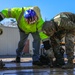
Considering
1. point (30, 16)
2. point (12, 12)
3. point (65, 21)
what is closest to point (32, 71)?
point (65, 21)

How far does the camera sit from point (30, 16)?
19.7ft

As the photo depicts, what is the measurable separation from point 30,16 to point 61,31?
96cm

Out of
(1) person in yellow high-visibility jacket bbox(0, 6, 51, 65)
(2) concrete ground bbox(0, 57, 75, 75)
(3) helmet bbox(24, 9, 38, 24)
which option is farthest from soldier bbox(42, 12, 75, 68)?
(3) helmet bbox(24, 9, 38, 24)

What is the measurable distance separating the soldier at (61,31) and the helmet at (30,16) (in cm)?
81

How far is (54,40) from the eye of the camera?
545cm

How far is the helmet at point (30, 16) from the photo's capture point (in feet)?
19.7

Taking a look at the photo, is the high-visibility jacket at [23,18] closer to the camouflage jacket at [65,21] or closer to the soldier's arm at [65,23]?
the camouflage jacket at [65,21]

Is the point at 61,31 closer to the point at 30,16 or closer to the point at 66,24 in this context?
the point at 66,24

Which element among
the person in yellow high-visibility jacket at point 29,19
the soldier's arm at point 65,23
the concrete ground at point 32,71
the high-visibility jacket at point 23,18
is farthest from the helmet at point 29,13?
the concrete ground at point 32,71

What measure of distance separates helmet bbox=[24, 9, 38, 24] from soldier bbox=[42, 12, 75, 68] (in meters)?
0.81

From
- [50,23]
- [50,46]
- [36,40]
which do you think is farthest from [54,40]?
[36,40]

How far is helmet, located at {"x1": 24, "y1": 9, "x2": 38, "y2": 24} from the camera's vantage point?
6.00 metres

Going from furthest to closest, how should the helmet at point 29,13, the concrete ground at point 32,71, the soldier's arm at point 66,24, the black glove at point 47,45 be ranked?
the helmet at point 29,13 < the black glove at point 47,45 < the soldier's arm at point 66,24 < the concrete ground at point 32,71

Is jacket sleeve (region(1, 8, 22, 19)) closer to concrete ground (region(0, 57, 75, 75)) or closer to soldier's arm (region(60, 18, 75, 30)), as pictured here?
soldier's arm (region(60, 18, 75, 30))
